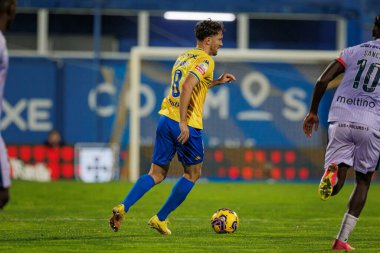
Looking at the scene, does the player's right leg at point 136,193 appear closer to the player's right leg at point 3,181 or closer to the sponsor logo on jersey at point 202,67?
the sponsor logo on jersey at point 202,67

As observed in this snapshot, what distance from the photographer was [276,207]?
48.1 ft

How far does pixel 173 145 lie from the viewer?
962 centimetres

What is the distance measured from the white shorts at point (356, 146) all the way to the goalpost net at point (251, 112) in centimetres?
1414

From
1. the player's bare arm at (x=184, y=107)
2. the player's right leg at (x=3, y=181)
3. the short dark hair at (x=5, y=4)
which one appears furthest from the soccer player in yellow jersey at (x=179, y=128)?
the short dark hair at (x=5, y=4)

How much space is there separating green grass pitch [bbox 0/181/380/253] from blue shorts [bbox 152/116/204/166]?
74 cm

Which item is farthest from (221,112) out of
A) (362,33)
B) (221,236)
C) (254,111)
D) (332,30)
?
(221,236)

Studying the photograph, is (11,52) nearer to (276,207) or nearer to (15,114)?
(15,114)

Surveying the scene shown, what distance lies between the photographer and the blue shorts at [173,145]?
31.2 feet

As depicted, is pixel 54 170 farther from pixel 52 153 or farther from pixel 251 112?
pixel 251 112

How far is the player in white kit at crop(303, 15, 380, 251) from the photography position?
8.17 metres

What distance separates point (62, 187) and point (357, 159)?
39.0ft

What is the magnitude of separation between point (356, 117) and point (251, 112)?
52.0ft

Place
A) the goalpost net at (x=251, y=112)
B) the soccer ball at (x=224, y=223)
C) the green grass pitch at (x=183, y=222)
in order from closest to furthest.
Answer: the green grass pitch at (x=183, y=222)
the soccer ball at (x=224, y=223)
the goalpost net at (x=251, y=112)

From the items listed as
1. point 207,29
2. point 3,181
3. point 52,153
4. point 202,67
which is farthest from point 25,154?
point 3,181
